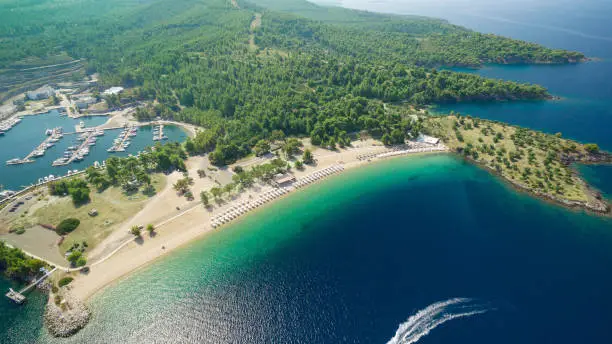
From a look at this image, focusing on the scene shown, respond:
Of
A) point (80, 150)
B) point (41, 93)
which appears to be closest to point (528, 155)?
point (80, 150)

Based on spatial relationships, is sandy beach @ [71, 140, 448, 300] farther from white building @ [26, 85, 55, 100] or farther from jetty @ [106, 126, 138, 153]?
white building @ [26, 85, 55, 100]

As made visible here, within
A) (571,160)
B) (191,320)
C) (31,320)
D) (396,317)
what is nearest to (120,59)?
(31,320)

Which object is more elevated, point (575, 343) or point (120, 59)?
point (575, 343)

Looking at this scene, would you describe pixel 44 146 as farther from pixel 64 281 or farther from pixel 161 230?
pixel 64 281

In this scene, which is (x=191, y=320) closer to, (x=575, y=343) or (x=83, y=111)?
(x=575, y=343)

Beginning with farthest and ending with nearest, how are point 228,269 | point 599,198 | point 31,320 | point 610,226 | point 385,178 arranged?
1. point 385,178
2. point 599,198
3. point 610,226
4. point 228,269
5. point 31,320

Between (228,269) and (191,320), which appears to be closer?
(191,320)

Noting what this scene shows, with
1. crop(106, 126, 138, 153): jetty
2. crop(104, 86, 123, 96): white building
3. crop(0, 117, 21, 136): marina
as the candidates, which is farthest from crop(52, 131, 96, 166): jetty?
crop(104, 86, 123, 96): white building
